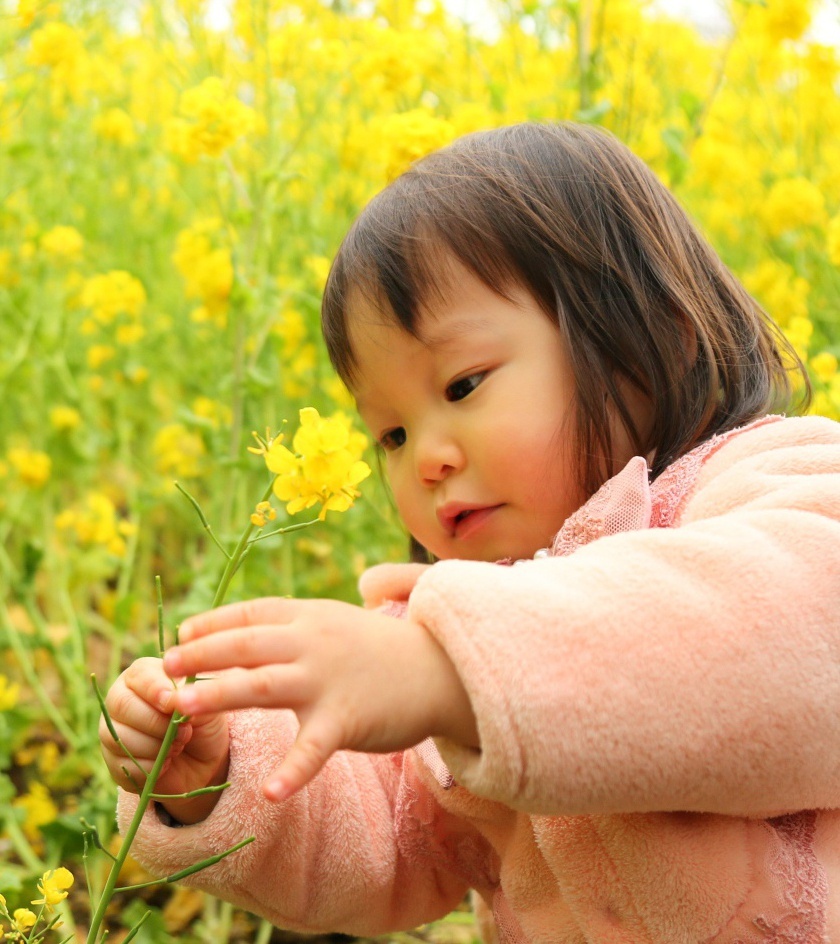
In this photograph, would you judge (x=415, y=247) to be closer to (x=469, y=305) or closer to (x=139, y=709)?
(x=469, y=305)

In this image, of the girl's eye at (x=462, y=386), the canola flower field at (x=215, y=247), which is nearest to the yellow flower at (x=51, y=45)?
the canola flower field at (x=215, y=247)

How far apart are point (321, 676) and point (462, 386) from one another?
0.40 m

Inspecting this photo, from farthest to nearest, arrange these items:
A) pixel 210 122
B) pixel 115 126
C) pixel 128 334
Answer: pixel 115 126 → pixel 128 334 → pixel 210 122

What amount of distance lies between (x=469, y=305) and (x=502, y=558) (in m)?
0.24

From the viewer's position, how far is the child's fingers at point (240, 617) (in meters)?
0.67

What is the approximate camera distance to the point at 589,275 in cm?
104

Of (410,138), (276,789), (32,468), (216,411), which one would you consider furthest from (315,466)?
(32,468)

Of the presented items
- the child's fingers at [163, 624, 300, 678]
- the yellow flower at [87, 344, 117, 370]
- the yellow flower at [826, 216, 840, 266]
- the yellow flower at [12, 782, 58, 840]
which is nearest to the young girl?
the child's fingers at [163, 624, 300, 678]

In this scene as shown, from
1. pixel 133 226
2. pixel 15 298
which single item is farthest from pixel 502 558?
pixel 133 226

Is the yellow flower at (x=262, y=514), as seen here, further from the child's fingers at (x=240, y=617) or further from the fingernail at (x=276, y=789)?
the fingernail at (x=276, y=789)

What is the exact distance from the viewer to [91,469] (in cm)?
258

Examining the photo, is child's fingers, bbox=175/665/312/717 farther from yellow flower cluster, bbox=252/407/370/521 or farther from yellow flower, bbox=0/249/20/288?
yellow flower, bbox=0/249/20/288

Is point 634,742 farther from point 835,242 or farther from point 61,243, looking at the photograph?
point 61,243

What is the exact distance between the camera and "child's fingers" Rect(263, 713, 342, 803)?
606 mm
